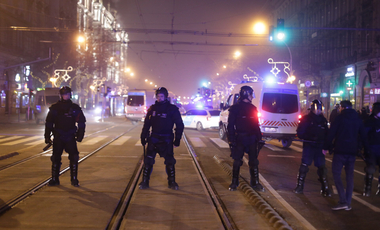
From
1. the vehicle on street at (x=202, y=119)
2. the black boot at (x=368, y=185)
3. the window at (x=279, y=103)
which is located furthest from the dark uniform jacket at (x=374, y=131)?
the vehicle on street at (x=202, y=119)

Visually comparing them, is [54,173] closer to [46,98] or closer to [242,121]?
[242,121]

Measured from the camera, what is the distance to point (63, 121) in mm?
6941

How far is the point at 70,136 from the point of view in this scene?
22.9 feet

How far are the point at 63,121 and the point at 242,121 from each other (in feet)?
10.9

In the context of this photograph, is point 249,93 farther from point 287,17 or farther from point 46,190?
point 287,17

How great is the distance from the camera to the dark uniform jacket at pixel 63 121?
272 inches

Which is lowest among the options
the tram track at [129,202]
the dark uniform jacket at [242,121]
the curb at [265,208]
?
the tram track at [129,202]

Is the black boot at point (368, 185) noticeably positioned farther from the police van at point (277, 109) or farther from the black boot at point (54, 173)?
the police van at point (277, 109)

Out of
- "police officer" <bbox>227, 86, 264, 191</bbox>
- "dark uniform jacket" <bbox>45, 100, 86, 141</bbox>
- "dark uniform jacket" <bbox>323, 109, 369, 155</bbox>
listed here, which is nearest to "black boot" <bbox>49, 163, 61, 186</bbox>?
"dark uniform jacket" <bbox>45, 100, 86, 141</bbox>

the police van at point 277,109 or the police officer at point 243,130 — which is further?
the police van at point 277,109

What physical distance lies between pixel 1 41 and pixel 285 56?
137 ft

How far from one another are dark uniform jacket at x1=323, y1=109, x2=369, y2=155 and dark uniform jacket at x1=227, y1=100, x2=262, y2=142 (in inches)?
53.6

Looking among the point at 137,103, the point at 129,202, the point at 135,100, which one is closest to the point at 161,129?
the point at 129,202

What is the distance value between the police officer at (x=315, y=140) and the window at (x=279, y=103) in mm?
7176
